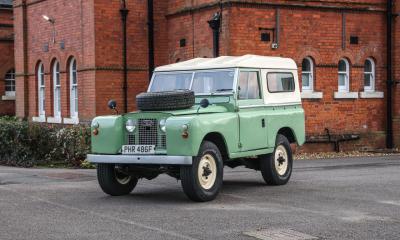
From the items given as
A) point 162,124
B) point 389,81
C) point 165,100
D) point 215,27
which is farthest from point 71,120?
point 162,124

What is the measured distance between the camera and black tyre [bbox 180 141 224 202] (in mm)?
10508

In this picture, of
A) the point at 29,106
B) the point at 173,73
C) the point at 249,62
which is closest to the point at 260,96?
the point at 249,62

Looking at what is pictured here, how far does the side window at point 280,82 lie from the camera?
512 inches

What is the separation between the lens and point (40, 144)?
18.7m

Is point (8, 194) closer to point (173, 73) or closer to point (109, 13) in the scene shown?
point (173, 73)

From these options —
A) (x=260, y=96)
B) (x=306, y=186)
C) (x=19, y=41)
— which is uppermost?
(x=19, y=41)

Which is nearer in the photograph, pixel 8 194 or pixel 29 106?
pixel 8 194

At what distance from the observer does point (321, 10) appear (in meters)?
20.7

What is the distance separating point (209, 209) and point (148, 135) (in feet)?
A: 5.52

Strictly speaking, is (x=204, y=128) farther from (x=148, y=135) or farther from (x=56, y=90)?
(x=56, y=90)

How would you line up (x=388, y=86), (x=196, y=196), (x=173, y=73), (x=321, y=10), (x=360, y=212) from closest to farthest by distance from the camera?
(x=360, y=212)
(x=196, y=196)
(x=173, y=73)
(x=321, y=10)
(x=388, y=86)

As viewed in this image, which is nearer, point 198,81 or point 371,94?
point 198,81

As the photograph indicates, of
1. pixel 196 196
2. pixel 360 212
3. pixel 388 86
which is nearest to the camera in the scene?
pixel 360 212

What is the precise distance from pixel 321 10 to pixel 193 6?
3774 mm
